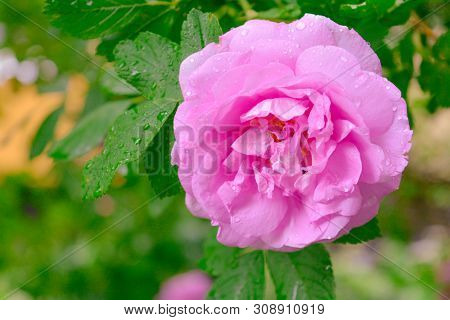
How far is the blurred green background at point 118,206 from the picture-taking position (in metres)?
1.07

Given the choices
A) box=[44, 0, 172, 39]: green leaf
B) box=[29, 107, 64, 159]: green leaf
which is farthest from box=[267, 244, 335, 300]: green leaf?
box=[29, 107, 64, 159]: green leaf

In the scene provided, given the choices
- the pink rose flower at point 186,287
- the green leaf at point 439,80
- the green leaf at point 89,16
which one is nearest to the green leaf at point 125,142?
the green leaf at point 89,16

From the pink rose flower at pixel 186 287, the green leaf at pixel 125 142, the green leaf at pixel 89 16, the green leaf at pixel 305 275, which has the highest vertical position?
the green leaf at pixel 89 16

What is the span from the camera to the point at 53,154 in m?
1.12

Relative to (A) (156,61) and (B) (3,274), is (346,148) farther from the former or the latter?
(B) (3,274)

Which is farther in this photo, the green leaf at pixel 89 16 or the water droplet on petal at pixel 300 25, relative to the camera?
the green leaf at pixel 89 16

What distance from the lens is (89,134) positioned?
114 cm

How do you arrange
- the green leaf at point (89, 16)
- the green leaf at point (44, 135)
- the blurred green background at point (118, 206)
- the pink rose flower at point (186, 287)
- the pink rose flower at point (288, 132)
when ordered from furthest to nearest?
the pink rose flower at point (186, 287), the green leaf at point (44, 135), the blurred green background at point (118, 206), the green leaf at point (89, 16), the pink rose flower at point (288, 132)

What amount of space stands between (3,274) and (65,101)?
2.60 feet

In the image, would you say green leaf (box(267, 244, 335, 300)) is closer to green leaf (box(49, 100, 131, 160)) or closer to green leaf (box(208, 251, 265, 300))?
green leaf (box(208, 251, 265, 300))

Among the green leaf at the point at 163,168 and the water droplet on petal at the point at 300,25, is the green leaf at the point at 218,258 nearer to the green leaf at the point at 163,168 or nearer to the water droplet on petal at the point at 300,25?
the green leaf at the point at 163,168

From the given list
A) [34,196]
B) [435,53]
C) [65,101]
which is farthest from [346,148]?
[34,196]

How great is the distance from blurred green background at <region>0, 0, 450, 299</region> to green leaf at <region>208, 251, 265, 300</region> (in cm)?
24

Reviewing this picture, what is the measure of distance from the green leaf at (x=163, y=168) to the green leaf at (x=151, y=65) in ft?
0.15
